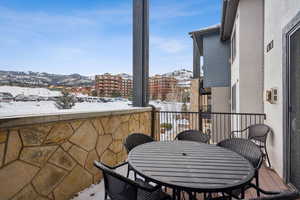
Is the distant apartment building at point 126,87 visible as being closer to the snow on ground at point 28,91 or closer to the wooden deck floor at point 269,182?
the snow on ground at point 28,91

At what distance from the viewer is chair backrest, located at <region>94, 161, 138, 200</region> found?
125 centimetres

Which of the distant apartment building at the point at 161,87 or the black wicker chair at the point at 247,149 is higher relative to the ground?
the distant apartment building at the point at 161,87

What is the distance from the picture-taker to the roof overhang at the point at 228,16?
493cm

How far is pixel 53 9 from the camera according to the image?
227 cm

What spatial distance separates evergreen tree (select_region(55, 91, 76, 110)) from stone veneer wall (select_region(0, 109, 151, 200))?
0.33 meters

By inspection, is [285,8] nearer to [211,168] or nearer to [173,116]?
[211,168]

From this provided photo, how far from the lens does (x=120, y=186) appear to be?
1.31 meters

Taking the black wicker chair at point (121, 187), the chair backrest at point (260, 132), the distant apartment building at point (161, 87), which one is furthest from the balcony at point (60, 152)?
the distant apartment building at point (161, 87)

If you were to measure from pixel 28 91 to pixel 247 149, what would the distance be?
260 centimetres

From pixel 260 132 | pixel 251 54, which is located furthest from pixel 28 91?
pixel 251 54

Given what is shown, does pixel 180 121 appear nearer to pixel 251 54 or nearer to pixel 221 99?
pixel 251 54

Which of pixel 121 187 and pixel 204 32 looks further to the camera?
pixel 204 32

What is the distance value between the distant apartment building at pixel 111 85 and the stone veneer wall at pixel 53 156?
1.63 ft

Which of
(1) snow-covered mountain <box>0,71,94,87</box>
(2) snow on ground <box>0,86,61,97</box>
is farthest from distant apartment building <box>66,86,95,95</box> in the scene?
(2) snow on ground <box>0,86,61,97</box>
